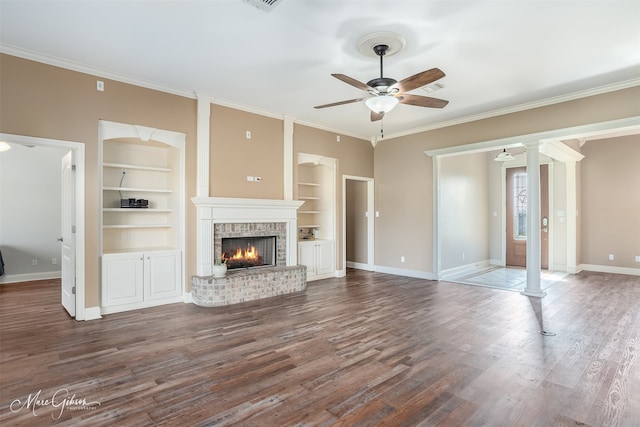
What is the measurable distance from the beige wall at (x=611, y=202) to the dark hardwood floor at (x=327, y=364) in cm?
320

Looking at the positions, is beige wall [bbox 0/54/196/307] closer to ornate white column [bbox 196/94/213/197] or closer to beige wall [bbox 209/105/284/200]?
ornate white column [bbox 196/94/213/197]

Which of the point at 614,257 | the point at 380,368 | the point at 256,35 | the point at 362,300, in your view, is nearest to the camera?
the point at 380,368

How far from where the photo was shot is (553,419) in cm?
214

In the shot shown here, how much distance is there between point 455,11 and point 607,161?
6952 mm

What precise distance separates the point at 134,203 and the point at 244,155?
71.8 inches

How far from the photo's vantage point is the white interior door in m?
4.20

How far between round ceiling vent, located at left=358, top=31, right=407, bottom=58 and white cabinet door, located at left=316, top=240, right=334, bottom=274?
13.1ft

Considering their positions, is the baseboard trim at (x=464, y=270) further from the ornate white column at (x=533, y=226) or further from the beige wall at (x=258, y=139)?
the ornate white column at (x=533, y=226)

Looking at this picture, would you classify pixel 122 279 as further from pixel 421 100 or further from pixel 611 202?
pixel 611 202

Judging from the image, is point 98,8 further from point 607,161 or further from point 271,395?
point 607,161

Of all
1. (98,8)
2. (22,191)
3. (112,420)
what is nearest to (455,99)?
(98,8)

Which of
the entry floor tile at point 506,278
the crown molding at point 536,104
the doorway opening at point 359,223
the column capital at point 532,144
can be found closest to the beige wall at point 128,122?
the doorway opening at point 359,223

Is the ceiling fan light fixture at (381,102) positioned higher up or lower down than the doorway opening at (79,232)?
higher up

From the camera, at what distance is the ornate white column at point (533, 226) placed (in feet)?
17.7
